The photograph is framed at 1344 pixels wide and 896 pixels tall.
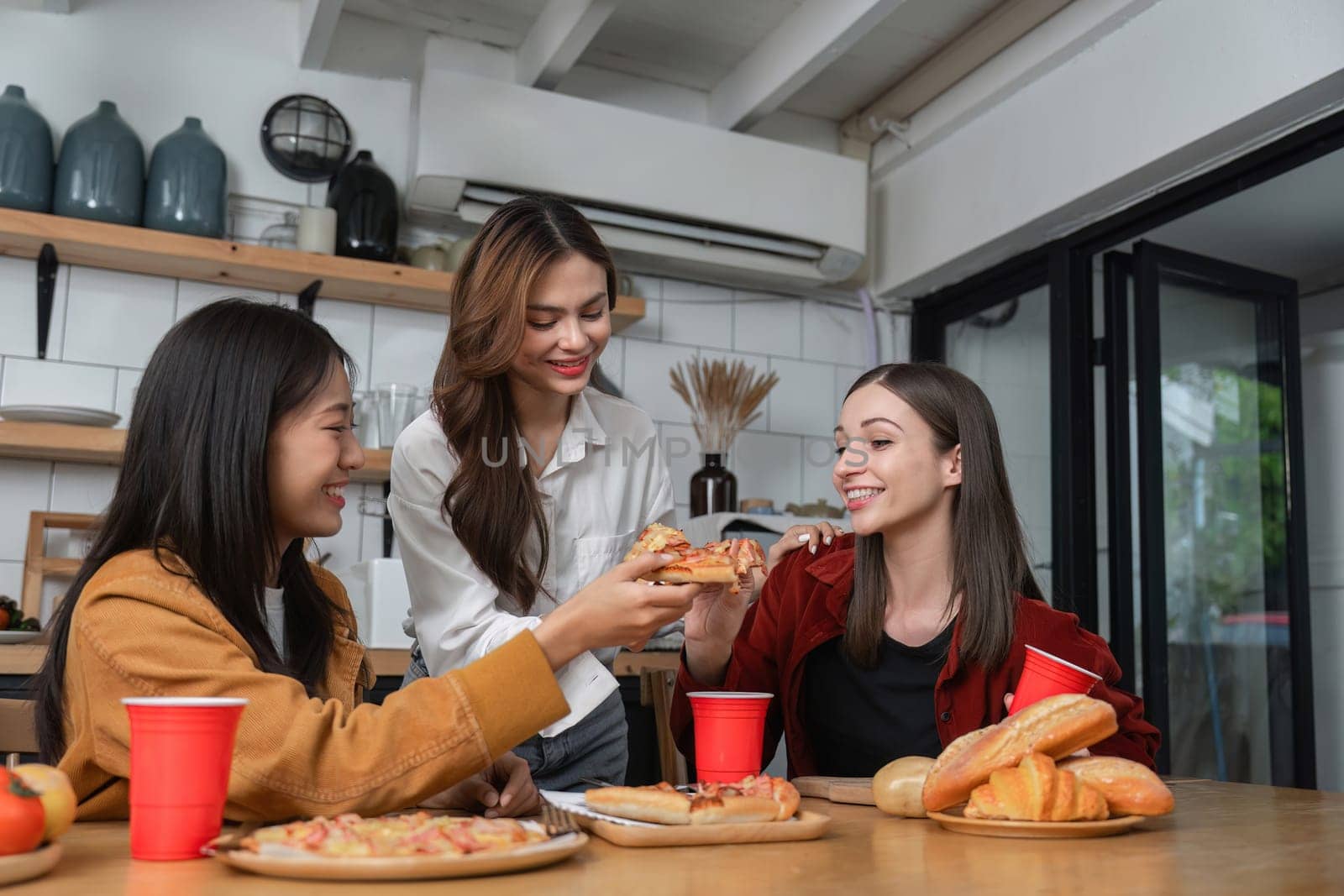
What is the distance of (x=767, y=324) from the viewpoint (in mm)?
4160

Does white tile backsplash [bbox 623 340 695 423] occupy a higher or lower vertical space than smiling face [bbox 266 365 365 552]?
higher

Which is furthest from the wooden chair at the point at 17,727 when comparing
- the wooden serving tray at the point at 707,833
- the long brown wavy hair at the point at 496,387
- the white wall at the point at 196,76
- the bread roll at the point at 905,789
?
the white wall at the point at 196,76

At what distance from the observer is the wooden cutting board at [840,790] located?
140 cm

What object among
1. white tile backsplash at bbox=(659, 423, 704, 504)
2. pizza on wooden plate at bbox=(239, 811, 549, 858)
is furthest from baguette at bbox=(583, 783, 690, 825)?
white tile backsplash at bbox=(659, 423, 704, 504)

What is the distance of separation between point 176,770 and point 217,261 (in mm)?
2529

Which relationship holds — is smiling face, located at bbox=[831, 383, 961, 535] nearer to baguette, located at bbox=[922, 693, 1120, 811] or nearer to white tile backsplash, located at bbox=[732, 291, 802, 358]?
baguette, located at bbox=[922, 693, 1120, 811]

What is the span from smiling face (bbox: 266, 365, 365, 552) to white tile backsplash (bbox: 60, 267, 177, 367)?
82.8 inches

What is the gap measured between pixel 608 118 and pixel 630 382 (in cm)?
83

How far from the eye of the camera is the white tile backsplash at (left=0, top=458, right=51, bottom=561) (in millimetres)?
3156

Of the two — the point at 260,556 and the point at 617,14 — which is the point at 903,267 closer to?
the point at 617,14

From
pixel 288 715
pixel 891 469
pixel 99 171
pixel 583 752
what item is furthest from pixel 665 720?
pixel 99 171

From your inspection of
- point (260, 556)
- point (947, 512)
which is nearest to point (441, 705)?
point (260, 556)

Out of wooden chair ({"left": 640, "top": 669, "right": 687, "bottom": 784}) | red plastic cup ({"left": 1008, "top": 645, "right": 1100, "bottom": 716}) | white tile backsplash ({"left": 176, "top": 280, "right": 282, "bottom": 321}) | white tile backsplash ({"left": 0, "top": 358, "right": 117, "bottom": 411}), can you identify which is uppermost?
white tile backsplash ({"left": 176, "top": 280, "right": 282, "bottom": 321})

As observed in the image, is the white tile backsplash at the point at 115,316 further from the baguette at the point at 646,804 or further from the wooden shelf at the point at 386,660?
the baguette at the point at 646,804
